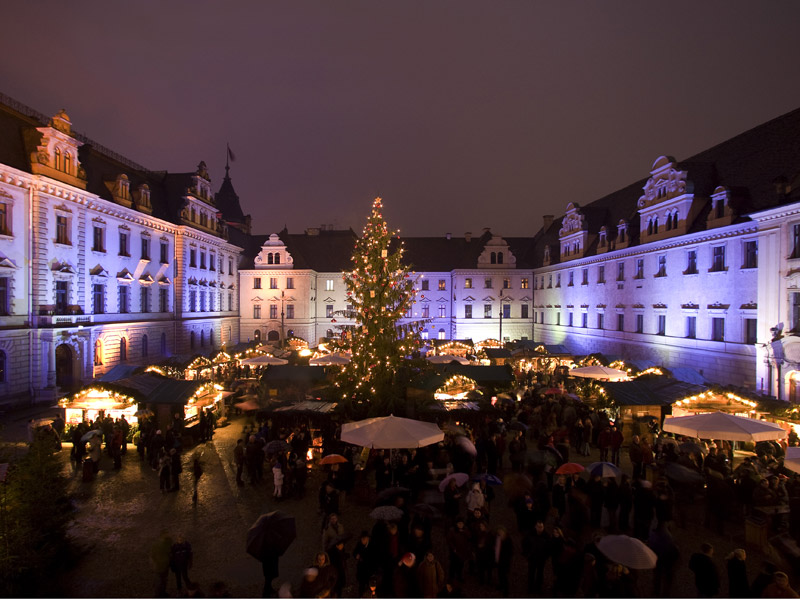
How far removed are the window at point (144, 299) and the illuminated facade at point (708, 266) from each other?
36574mm

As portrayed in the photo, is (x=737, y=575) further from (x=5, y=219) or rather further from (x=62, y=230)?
(x=62, y=230)

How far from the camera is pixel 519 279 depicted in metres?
55.5

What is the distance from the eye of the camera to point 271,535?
854 cm

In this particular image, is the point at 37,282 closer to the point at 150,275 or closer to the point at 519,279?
the point at 150,275

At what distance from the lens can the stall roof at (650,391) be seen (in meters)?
18.5

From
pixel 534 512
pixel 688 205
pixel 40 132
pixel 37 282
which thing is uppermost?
pixel 40 132

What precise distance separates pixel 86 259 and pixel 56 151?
6447 millimetres

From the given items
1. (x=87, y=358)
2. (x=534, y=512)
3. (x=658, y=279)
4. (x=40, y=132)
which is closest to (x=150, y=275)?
(x=87, y=358)

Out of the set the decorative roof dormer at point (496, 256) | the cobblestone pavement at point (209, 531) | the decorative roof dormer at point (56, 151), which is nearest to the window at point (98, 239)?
the decorative roof dormer at point (56, 151)

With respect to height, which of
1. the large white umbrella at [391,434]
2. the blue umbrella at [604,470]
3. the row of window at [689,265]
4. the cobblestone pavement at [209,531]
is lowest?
the cobblestone pavement at [209,531]

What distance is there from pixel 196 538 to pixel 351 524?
378 cm

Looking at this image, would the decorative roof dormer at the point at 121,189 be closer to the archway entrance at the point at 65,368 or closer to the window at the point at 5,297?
the window at the point at 5,297

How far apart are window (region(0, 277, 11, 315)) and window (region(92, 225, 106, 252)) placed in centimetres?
642

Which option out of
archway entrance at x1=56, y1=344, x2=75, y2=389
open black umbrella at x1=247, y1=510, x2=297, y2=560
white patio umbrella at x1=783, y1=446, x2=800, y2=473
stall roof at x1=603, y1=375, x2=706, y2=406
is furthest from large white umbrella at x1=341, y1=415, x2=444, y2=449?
archway entrance at x1=56, y1=344, x2=75, y2=389
